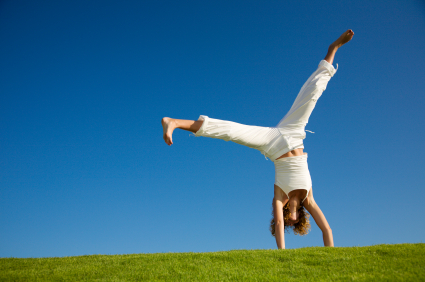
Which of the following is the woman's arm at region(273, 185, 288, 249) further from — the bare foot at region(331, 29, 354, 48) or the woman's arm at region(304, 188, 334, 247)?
the bare foot at region(331, 29, 354, 48)

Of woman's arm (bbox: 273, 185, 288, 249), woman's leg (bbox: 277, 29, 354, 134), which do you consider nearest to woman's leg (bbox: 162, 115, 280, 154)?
woman's leg (bbox: 277, 29, 354, 134)

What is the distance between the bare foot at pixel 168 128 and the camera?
17.0 feet

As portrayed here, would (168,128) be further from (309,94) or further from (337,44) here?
(337,44)

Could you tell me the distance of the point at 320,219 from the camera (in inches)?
249

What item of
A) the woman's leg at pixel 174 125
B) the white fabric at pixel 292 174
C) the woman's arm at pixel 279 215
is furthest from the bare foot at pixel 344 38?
the woman's leg at pixel 174 125

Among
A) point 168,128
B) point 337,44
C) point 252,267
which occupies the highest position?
point 337,44

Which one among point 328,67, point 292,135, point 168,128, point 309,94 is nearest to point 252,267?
point 168,128

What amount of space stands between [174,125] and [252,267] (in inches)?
107

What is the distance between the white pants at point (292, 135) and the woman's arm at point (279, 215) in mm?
214

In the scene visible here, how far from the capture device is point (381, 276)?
3.78 m

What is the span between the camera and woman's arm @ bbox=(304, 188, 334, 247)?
6215mm

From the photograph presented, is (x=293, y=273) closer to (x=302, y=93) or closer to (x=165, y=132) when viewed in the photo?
(x=165, y=132)

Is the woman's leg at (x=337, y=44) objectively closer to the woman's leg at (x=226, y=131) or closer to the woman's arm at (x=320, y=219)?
the woman's leg at (x=226, y=131)

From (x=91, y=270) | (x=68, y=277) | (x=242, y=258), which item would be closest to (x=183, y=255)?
(x=242, y=258)
